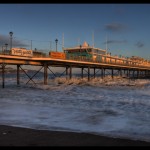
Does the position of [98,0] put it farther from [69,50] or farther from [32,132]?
[69,50]

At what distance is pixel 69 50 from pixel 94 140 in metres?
72.3

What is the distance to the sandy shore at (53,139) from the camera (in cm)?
607

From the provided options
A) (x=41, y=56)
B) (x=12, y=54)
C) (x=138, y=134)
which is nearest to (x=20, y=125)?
(x=138, y=134)

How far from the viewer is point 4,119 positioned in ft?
31.8

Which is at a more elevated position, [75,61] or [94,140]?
[75,61]

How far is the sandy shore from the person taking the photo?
239 inches

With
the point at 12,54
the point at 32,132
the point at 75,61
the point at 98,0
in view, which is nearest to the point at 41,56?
the point at 12,54

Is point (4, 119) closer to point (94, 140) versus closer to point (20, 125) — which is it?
point (20, 125)

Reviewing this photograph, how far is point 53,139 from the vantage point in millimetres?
6520
